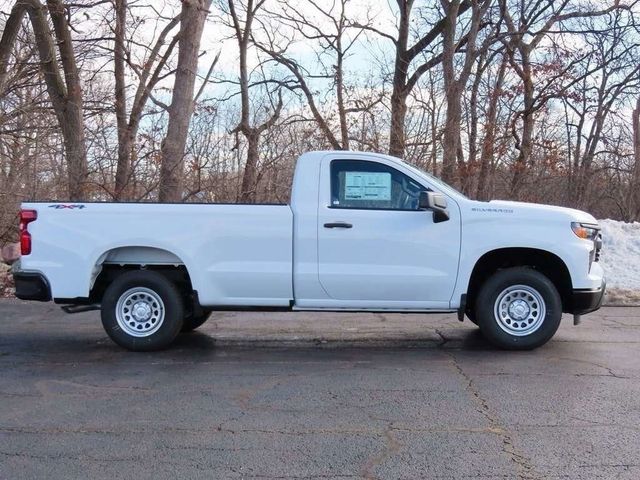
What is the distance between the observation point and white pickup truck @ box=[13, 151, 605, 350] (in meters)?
6.98

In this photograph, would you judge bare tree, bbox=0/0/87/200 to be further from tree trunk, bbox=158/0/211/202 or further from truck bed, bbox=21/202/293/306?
truck bed, bbox=21/202/293/306

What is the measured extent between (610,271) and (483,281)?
22.3 ft

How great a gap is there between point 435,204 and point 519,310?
1.47m

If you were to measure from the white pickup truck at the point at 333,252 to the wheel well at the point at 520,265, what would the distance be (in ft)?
0.10

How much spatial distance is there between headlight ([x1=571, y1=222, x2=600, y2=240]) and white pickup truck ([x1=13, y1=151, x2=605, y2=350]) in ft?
0.07

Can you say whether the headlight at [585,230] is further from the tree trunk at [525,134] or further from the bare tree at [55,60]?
the bare tree at [55,60]

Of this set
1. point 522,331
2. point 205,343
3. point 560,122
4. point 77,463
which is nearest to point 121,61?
point 560,122

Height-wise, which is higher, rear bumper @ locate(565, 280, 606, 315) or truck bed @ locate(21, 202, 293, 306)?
truck bed @ locate(21, 202, 293, 306)

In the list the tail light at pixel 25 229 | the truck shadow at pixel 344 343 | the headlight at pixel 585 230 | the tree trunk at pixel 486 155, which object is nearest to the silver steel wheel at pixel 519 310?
the truck shadow at pixel 344 343

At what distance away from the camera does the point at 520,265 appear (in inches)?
289

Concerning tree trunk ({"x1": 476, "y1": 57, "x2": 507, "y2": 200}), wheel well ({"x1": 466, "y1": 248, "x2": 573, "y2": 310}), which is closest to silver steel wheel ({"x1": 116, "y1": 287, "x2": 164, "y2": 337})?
wheel well ({"x1": 466, "y1": 248, "x2": 573, "y2": 310})

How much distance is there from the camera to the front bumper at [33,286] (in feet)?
23.3

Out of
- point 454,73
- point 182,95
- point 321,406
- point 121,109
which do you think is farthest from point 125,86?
point 321,406

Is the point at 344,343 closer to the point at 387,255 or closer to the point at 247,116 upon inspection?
the point at 387,255
